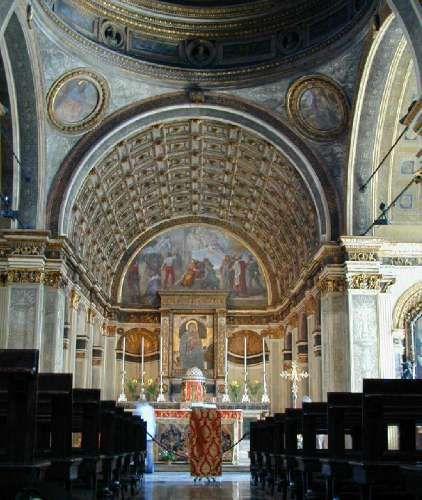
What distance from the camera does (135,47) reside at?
75.9 ft

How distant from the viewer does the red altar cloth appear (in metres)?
17.0

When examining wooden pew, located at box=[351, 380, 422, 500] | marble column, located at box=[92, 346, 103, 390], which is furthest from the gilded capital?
wooden pew, located at box=[351, 380, 422, 500]

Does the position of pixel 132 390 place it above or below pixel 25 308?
below

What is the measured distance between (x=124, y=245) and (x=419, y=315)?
14834 millimetres

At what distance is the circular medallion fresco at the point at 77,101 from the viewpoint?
21.7 meters

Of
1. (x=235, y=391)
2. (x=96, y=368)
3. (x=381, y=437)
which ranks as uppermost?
(x=96, y=368)

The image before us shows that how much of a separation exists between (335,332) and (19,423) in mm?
16154

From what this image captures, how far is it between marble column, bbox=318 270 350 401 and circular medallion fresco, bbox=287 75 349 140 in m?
4.17

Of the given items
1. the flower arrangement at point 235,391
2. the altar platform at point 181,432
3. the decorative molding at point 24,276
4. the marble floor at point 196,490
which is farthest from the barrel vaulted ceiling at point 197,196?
the marble floor at point 196,490

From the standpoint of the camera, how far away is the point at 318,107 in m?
22.7

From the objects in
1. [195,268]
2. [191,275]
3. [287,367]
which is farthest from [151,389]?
[287,367]

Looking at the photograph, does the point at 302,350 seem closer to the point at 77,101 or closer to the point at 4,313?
the point at 4,313

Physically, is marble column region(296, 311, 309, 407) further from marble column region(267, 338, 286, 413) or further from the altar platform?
the altar platform

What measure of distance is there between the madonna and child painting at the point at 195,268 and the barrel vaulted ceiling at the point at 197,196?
1.86 ft
